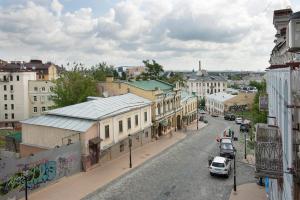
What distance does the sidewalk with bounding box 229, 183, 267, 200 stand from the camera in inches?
867

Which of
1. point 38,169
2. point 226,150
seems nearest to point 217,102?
point 226,150

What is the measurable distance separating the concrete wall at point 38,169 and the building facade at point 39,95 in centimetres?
4823

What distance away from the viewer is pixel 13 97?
232 feet

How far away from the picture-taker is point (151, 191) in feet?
77.6

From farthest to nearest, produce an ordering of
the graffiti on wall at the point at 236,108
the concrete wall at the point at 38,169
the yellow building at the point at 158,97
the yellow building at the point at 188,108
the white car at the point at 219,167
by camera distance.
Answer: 1. the graffiti on wall at the point at 236,108
2. the yellow building at the point at 188,108
3. the yellow building at the point at 158,97
4. the white car at the point at 219,167
5. the concrete wall at the point at 38,169

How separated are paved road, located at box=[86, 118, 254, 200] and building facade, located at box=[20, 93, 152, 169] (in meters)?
3.74

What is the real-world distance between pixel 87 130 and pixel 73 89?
20.7m

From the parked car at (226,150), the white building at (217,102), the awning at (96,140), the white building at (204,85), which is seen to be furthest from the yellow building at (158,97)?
the white building at (204,85)

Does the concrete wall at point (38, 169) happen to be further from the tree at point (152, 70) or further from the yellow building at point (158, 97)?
the tree at point (152, 70)

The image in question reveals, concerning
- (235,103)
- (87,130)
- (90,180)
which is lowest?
(90,180)

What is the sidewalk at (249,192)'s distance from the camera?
72.3 feet

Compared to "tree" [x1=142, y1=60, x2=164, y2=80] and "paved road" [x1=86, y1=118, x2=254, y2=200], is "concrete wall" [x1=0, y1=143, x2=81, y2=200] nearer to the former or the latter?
"paved road" [x1=86, y1=118, x2=254, y2=200]

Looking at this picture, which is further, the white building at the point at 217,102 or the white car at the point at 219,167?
the white building at the point at 217,102

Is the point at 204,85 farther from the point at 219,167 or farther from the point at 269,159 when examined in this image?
the point at 269,159
